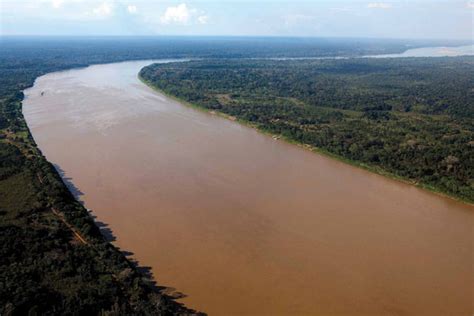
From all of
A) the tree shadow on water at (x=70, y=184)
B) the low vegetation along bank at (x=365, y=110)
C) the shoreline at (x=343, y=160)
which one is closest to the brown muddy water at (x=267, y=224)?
the tree shadow on water at (x=70, y=184)

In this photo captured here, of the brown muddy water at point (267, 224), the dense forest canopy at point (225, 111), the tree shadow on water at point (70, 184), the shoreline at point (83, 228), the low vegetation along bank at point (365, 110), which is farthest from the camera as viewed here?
the low vegetation along bank at point (365, 110)

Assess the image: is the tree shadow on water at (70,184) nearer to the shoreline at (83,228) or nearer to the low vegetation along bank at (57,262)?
the shoreline at (83,228)

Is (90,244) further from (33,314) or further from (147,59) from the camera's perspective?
(147,59)

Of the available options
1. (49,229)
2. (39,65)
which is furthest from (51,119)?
(39,65)

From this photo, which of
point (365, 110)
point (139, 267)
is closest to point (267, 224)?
point (139, 267)

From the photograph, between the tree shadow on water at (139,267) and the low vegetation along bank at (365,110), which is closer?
the tree shadow on water at (139,267)

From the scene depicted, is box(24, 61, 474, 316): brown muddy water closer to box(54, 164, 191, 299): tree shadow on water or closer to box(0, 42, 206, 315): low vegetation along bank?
box(54, 164, 191, 299): tree shadow on water
